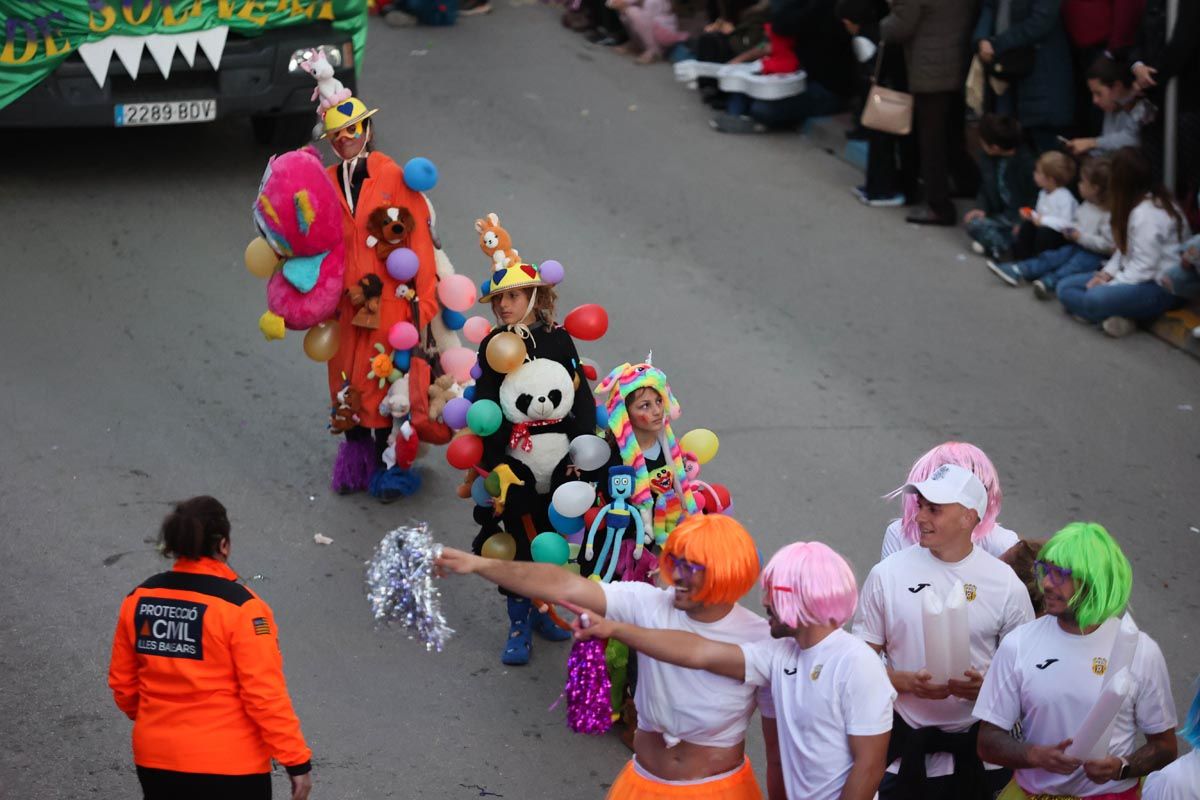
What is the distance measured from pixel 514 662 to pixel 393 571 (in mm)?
2142

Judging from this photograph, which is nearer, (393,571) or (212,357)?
(393,571)

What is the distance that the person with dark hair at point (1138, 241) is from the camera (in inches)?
355

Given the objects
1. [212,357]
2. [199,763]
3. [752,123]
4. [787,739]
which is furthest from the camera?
[752,123]

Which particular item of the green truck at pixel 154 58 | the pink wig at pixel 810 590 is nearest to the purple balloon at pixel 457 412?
the pink wig at pixel 810 590

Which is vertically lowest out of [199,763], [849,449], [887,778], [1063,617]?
[849,449]

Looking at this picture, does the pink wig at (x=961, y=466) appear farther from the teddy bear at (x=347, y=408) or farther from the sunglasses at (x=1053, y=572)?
the teddy bear at (x=347, y=408)

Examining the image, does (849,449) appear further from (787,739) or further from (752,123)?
(752,123)

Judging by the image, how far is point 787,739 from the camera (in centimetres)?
391

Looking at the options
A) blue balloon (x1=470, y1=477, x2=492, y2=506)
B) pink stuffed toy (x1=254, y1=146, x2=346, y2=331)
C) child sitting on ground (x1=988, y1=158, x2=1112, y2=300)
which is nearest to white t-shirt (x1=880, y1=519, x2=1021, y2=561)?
blue balloon (x1=470, y1=477, x2=492, y2=506)

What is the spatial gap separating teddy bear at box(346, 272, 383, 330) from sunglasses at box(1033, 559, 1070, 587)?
3640mm

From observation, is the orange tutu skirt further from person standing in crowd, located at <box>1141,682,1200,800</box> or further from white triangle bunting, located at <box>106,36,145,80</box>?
white triangle bunting, located at <box>106,36,145,80</box>

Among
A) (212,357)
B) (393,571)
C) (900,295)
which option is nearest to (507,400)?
(393,571)

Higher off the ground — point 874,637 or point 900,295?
point 874,637

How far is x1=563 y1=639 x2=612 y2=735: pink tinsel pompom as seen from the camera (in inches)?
221
